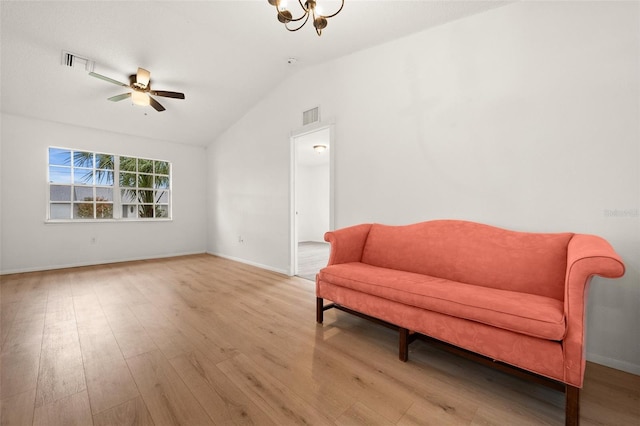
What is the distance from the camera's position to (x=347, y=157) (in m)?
3.20

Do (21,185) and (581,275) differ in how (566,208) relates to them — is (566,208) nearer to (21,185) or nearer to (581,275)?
(581,275)

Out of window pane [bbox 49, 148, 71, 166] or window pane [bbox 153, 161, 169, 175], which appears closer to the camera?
window pane [bbox 49, 148, 71, 166]

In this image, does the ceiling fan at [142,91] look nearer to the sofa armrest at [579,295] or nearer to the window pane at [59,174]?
the window pane at [59,174]

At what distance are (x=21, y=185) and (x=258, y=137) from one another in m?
3.84

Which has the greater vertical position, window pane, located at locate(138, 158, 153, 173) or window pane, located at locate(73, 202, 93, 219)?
window pane, located at locate(138, 158, 153, 173)

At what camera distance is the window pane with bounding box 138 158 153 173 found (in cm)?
535

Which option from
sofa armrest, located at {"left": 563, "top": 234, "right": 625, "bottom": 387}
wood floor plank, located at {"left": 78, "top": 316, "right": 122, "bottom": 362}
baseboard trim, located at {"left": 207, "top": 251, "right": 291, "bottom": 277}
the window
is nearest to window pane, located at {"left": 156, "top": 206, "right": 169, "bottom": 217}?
the window

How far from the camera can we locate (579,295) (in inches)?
47.4

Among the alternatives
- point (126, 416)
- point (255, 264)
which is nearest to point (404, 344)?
point (126, 416)

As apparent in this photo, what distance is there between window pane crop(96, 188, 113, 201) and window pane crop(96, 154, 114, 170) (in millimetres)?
423

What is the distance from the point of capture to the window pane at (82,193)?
462 cm

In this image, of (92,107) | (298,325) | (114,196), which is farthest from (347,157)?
(114,196)

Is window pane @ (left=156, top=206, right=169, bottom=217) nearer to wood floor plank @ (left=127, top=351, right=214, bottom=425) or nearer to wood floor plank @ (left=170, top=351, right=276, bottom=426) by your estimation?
wood floor plank @ (left=127, top=351, right=214, bottom=425)

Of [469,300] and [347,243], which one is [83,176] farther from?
[469,300]
